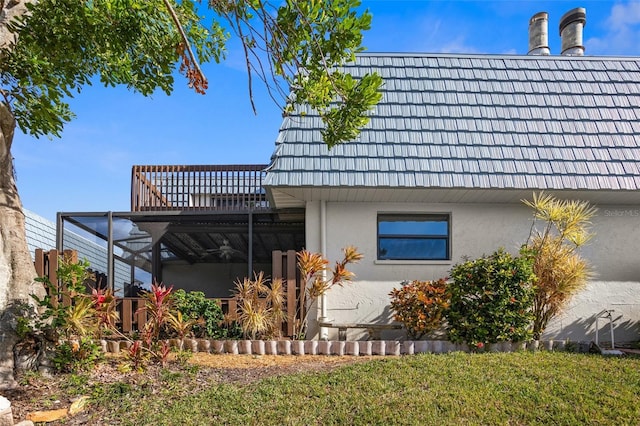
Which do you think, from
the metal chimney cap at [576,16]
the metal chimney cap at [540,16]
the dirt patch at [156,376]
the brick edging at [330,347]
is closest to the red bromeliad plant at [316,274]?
the brick edging at [330,347]

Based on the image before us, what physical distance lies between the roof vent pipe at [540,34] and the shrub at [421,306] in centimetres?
841

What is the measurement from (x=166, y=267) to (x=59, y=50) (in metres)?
9.60

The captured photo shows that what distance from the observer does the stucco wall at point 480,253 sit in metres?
8.37

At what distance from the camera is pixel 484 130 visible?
339 inches

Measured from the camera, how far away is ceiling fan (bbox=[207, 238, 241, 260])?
12720 mm

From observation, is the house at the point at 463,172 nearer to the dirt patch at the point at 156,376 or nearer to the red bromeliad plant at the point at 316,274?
the red bromeliad plant at the point at 316,274

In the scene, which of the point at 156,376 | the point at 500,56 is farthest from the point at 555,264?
the point at 156,376

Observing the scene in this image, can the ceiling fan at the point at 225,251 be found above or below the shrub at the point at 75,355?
above

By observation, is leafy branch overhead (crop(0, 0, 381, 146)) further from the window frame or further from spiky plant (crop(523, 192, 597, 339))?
spiky plant (crop(523, 192, 597, 339))

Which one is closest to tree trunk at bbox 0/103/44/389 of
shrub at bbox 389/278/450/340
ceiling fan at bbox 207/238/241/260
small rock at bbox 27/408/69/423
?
small rock at bbox 27/408/69/423

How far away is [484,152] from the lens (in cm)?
828

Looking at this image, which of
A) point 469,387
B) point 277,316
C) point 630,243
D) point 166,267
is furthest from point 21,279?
point 630,243

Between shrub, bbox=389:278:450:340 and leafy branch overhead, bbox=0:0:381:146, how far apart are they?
131 inches

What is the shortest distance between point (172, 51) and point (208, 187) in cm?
485
